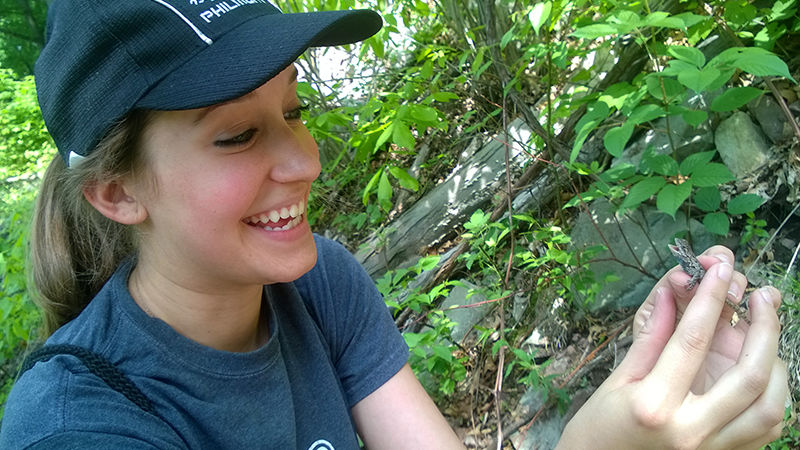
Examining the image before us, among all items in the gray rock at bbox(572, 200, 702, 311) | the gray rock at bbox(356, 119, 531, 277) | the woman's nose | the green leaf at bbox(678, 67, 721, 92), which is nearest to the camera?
the woman's nose

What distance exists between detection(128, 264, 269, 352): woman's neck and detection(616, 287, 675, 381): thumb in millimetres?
899

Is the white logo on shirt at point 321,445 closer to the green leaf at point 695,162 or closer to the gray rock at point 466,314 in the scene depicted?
the green leaf at point 695,162

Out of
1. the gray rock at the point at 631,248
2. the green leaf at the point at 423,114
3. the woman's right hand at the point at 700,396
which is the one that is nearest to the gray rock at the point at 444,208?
the gray rock at the point at 631,248

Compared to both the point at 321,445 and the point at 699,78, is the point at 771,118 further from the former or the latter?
the point at 321,445

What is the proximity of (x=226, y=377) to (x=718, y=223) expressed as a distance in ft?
6.07

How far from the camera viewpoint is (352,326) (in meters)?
1.59

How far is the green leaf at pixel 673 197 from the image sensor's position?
5.64 ft

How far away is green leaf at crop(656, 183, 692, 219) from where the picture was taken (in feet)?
5.64

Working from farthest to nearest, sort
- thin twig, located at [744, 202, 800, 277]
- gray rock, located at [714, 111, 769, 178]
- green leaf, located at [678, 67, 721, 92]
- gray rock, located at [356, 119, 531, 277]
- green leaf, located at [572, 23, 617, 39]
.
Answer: gray rock, located at [356, 119, 531, 277] → gray rock, located at [714, 111, 769, 178] → thin twig, located at [744, 202, 800, 277] → green leaf, located at [572, 23, 617, 39] → green leaf, located at [678, 67, 721, 92]

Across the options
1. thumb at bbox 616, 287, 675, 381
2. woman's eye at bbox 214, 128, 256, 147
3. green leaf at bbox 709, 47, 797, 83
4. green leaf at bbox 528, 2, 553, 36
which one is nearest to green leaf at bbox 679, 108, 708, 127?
green leaf at bbox 709, 47, 797, 83

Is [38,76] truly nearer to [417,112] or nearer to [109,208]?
[109,208]

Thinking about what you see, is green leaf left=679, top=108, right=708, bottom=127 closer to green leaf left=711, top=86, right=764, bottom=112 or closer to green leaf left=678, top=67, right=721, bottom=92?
green leaf left=711, top=86, right=764, bottom=112

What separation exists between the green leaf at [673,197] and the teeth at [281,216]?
1.19 metres

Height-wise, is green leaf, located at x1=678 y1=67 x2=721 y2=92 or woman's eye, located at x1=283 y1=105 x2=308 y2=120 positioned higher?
woman's eye, located at x1=283 y1=105 x2=308 y2=120
